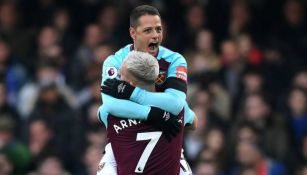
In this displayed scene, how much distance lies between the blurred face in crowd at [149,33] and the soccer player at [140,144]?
0.31 metres

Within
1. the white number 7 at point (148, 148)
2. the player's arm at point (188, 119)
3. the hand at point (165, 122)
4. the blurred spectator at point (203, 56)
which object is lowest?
the white number 7 at point (148, 148)

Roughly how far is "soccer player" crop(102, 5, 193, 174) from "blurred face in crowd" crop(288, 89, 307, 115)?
17.2 ft

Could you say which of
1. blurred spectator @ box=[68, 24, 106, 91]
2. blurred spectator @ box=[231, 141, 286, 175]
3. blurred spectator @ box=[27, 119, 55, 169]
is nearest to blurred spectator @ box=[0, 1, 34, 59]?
blurred spectator @ box=[68, 24, 106, 91]

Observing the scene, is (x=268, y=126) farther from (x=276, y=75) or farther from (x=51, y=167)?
(x=51, y=167)

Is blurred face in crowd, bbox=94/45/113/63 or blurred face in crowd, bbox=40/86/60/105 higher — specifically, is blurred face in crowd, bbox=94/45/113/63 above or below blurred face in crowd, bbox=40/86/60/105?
→ above

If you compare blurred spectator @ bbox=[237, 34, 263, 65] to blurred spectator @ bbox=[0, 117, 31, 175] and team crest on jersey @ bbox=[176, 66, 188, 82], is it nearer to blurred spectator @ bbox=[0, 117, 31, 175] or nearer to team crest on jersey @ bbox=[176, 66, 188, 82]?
blurred spectator @ bbox=[0, 117, 31, 175]

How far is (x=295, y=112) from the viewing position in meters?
14.5

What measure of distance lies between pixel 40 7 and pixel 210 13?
2.46 meters

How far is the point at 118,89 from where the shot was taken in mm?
9086

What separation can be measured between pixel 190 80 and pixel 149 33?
6067 mm

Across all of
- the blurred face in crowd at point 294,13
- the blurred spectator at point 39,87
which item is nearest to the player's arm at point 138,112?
the blurred spectator at point 39,87

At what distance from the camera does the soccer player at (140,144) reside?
30.1ft

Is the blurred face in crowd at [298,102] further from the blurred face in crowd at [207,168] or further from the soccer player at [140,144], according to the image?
the soccer player at [140,144]

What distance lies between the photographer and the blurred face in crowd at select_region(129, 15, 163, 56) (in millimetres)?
9312
